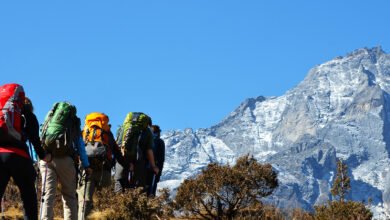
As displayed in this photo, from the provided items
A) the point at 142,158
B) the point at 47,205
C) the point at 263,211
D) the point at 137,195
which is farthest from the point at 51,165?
the point at 263,211

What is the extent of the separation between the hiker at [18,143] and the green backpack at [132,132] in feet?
11.5

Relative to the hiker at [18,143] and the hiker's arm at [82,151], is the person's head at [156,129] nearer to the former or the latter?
the hiker's arm at [82,151]

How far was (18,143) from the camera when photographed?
22.0 ft

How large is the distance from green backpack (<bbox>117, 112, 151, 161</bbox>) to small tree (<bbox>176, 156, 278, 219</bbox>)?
3.73m

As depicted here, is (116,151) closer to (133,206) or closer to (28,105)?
(133,206)

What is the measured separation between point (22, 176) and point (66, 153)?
1276 millimetres

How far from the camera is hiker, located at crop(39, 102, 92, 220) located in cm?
785

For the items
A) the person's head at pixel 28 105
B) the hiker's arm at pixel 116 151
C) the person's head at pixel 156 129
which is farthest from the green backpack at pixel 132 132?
the person's head at pixel 28 105

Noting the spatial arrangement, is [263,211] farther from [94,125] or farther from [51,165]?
[51,165]

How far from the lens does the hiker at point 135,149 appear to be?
1054 cm

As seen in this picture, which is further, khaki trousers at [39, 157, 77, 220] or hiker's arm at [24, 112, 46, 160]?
khaki trousers at [39, 157, 77, 220]

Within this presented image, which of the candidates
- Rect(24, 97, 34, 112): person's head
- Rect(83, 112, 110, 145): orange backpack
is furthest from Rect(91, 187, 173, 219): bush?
Rect(24, 97, 34, 112): person's head

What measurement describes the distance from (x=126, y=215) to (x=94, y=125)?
4.38ft

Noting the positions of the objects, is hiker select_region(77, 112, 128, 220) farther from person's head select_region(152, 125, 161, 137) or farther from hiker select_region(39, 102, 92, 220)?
person's head select_region(152, 125, 161, 137)
